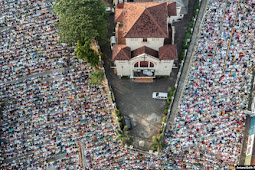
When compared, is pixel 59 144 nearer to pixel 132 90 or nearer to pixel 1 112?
pixel 1 112

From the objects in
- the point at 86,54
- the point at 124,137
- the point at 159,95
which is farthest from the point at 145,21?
the point at 124,137

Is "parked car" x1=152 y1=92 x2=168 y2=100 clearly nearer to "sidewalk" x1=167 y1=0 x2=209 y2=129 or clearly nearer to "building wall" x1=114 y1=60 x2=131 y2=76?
"sidewalk" x1=167 y1=0 x2=209 y2=129

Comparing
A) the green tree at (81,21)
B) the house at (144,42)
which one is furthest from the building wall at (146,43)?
the green tree at (81,21)

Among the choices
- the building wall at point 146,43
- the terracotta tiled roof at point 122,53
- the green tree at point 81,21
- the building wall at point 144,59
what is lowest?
the building wall at point 144,59

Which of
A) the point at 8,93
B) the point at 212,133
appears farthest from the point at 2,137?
the point at 212,133

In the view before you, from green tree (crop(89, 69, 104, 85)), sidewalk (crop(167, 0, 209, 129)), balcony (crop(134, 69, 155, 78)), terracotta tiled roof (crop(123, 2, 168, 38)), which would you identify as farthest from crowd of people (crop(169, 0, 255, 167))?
green tree (crop(89, 69, 104, 85))

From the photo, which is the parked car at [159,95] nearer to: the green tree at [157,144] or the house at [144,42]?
the house at [144,42]
